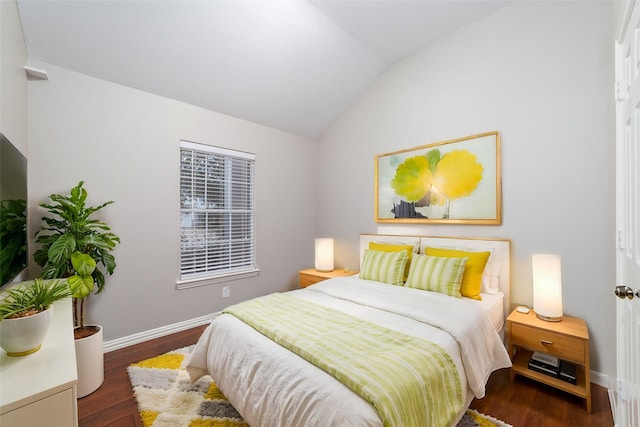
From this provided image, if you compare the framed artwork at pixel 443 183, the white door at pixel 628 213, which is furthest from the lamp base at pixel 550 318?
the framed artwork at pixel 443 183

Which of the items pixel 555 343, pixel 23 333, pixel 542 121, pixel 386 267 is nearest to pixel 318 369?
pixel 23 333

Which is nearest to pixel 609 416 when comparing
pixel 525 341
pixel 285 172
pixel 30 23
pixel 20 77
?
pixel 525 341

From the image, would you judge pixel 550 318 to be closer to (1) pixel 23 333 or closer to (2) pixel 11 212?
(1) pixel 23 333

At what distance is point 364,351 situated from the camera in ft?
4.67

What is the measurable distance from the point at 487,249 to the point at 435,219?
596 millimetres

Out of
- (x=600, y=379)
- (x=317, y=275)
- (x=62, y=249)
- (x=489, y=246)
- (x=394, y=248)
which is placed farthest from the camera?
(x=317, y=275)

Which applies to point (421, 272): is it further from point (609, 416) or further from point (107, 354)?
point (107, 354)

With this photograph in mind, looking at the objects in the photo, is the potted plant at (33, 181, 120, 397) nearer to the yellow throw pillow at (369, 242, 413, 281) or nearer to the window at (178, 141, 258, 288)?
the window at (178, 141, 258, 288)

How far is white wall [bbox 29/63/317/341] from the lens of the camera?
234cm

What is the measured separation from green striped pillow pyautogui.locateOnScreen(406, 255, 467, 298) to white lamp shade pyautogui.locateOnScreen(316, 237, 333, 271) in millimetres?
1359

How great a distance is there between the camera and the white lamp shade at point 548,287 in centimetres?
209

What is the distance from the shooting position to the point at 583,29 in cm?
219

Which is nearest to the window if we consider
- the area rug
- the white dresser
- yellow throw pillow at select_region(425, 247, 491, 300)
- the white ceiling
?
the white ceiling

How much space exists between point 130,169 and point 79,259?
3.55ft
